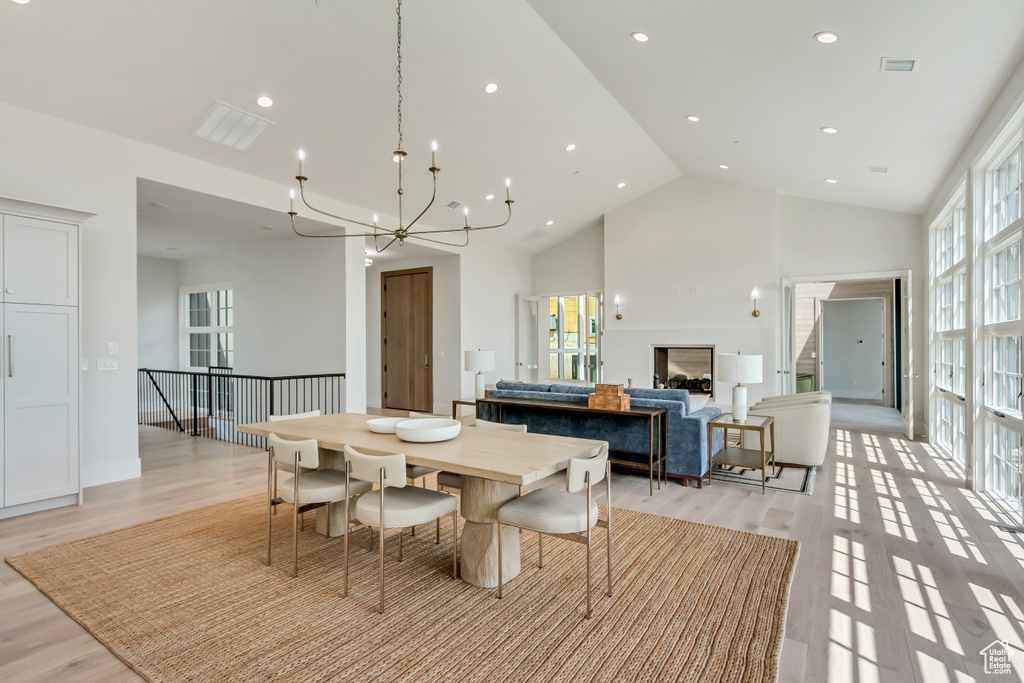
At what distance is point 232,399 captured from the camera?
813 centimetres

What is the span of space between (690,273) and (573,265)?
2.24 m

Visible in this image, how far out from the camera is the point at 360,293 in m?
7.04

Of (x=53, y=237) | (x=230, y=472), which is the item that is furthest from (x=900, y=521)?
(x=53, y=237)

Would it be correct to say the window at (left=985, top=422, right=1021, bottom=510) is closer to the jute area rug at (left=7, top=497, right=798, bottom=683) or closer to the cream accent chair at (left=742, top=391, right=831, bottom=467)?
the cream accent chair at (left=742, top=391, right=831, bottom=467)

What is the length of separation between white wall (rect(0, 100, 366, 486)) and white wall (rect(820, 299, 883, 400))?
38.3 ft

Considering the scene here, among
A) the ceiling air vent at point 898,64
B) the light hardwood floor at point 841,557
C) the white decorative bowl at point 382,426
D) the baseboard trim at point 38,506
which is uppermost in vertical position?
the ceiling air vent at point 898,64

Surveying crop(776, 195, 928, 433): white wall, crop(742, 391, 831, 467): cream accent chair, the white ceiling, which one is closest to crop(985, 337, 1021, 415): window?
crop(742, 391, 831, 467): cream accent chair

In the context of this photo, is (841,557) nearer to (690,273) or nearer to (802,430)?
(802,430)

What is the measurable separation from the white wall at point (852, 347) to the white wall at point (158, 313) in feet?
42.7

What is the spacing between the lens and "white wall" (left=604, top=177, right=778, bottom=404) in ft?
25.8

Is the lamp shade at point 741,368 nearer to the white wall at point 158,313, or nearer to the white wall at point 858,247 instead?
the white wall at point 858,247

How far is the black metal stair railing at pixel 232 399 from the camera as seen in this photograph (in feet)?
22.4

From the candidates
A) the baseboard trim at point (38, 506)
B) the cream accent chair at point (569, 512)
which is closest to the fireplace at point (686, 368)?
the cream accent chair at point (569, 512)

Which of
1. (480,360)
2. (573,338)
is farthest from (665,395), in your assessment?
(573,338)
